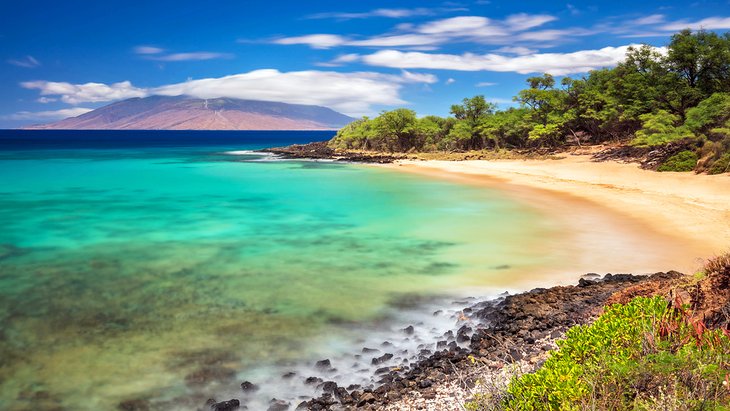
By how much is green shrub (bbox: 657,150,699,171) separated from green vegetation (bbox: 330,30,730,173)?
42 centimetres

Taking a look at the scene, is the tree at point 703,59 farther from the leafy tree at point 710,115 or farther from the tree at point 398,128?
the tree at point 398,128

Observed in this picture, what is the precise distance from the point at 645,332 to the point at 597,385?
1535 mm

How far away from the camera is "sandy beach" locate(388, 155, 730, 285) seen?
15.9 meters

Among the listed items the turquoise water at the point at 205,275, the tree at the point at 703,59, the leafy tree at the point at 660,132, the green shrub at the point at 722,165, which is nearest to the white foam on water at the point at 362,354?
the turquoise water at the point at 205,275

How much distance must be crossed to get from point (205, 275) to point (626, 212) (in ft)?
66.9

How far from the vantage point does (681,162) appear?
36438 mm

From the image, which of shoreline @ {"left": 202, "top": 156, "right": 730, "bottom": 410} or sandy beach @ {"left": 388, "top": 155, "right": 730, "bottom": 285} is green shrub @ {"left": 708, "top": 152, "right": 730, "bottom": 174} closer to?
sandy beach @ {"left": 388, "top": 155, "right": 730, "bottom": 285}

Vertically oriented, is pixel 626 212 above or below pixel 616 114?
below

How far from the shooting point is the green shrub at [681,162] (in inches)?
1412

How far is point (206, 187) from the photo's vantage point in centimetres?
4422

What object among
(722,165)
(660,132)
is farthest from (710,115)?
(722,165)

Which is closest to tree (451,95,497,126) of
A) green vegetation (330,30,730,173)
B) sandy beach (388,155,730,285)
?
green vegetation (330,30,730,173)

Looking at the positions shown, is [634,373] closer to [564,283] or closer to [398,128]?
[564,283]

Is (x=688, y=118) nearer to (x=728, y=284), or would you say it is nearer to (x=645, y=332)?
(x=728, y=284)
